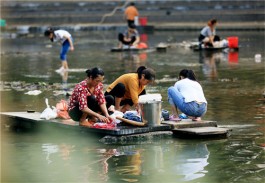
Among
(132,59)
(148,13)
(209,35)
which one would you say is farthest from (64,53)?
(148,13)

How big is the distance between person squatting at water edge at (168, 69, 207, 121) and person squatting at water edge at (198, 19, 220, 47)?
15.8m

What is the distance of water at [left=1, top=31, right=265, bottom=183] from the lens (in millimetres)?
9883

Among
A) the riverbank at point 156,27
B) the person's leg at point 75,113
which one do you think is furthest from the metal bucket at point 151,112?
the riverbank at point 156,27

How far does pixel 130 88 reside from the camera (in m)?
13.0

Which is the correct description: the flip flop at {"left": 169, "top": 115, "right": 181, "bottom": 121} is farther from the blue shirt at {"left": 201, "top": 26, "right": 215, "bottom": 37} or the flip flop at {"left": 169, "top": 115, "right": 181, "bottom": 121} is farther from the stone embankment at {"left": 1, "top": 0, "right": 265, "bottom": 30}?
the stone embankment at {"left": 1, "top": 0, "right": 265, "bottom": 30}

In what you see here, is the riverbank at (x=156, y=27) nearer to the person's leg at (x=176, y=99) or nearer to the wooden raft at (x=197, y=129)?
the person's leg at (x=176, y=99)

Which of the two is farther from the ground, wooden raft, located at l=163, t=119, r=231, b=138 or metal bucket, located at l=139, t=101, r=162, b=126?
metal bucket, located at l=139, t=101, r=162, b=126

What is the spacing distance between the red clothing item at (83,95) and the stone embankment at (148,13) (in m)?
28.9

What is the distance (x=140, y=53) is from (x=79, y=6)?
1902cm

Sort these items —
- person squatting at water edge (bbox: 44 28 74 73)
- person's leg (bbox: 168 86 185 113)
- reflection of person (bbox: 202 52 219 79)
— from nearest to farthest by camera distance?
person's leg (bbox: 168 86 185 113)
reflection of person (bbox: 202 52 219 79)
person squatting at water edge (bbox: 44 28 74 73)

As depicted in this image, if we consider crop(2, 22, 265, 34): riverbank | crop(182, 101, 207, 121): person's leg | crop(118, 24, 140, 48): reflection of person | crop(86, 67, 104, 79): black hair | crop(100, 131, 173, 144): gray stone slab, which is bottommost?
crop(100, 131, 173, 144): gray stone slab

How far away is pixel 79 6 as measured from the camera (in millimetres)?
48062

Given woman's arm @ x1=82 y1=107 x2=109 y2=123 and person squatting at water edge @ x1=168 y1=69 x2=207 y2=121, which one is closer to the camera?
woman's arm @ x1=82 y1=107 x2=109 y2=123

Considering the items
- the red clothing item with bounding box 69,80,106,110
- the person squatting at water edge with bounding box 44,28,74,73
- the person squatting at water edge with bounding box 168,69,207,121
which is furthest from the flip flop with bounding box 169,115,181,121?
the person squatting at water edge with bounding box 44,28,74,73
